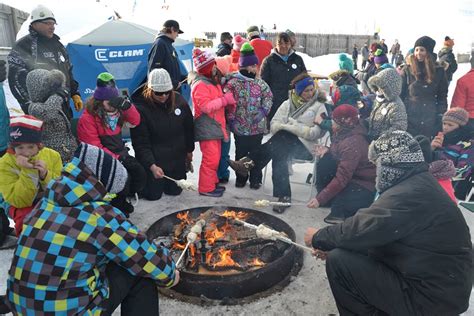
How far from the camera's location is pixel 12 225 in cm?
461

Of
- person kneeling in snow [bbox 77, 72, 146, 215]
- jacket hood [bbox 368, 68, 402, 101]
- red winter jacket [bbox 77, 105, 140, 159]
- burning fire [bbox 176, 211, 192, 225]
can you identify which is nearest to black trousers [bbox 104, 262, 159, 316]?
burning fire [bbox 176, 211, 192, 225]

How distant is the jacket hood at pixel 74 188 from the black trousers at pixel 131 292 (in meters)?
0.57

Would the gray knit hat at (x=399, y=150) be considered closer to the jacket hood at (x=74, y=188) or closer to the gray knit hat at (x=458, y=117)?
the jacket hood at (x=74, y=188)

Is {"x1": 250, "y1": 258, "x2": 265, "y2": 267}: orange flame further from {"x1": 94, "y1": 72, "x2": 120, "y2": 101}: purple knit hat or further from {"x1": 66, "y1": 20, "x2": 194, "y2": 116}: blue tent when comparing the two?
{"x1": 66, "y1": 20, "x2": 194, "y2": 116}: blue tent

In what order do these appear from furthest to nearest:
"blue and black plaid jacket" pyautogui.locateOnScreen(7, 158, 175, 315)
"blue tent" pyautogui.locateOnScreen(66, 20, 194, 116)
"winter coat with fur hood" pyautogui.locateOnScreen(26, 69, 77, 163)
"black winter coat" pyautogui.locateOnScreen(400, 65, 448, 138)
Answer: "blue tent" pyautogui.locateOnScreen(66, 20, 194, 116)
"black winter coat" pyautogui.locateOnScreen(400, 65, 448, 138)
"winter coat with fur hood" pyautogui.locateOnScreen(26, 69, 77, 163)
"blue and black plaid jacket" pyautogui.locateOnScreen(7, 158, 175, 315)

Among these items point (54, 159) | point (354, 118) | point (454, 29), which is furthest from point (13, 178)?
point (454, 29)

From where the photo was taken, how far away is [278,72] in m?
6.81

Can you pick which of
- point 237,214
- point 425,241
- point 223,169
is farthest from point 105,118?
point 425,241

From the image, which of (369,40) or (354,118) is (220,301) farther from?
(369,40)

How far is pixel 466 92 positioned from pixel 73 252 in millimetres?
5967

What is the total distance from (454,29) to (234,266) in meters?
51.2

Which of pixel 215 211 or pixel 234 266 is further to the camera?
pixel 215 211

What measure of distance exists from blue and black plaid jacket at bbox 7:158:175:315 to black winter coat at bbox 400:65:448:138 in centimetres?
500

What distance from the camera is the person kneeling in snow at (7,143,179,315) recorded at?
6.98 feet
